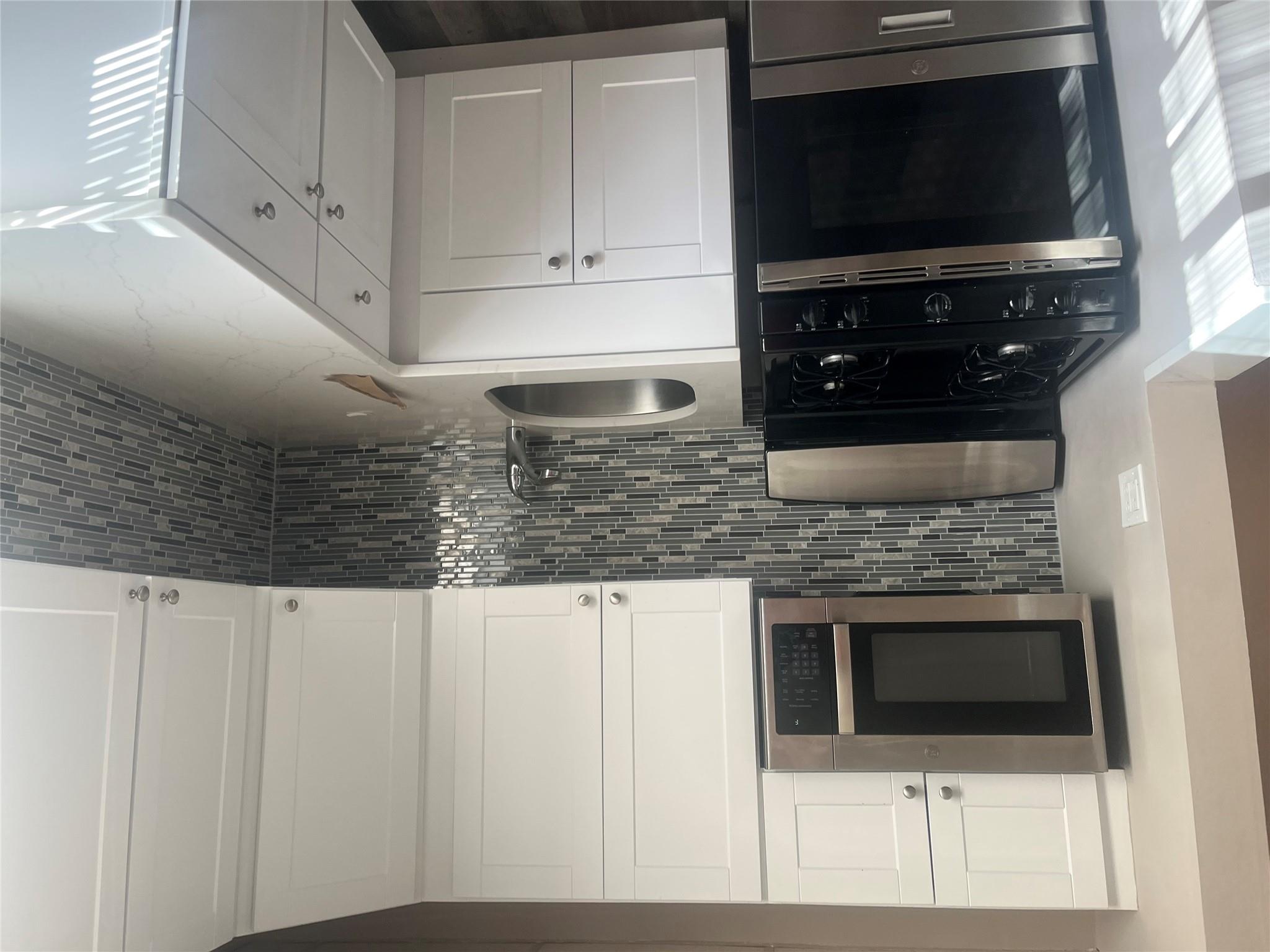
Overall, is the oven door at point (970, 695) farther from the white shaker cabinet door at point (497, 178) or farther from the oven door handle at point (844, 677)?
the white shaker cabinet door at point (497, 178)

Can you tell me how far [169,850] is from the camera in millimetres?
1422

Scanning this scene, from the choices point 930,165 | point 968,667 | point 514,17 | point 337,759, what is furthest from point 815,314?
point 337,759

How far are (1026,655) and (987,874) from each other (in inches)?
16.7

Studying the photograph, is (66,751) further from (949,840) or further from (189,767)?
(949,840)

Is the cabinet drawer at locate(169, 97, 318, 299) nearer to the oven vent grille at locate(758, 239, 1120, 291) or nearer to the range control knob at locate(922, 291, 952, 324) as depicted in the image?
the oven vent grille at locate(758, 239, 1120, 291)

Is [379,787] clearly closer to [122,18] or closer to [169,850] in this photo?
[169,850]

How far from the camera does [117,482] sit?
69.9 inches

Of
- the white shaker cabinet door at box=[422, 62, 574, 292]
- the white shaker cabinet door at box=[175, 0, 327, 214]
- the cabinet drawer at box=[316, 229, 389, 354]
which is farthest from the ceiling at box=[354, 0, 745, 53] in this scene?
the cabinet drawer at box=[316, 229, 389, 354]

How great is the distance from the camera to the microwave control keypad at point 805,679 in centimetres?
171

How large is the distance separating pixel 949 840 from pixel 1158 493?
76 cm

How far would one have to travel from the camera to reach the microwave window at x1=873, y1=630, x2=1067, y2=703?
1.67 m

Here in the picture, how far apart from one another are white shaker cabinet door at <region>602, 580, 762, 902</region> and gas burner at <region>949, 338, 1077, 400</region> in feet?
2.21

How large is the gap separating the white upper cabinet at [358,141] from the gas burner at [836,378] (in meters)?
0.91

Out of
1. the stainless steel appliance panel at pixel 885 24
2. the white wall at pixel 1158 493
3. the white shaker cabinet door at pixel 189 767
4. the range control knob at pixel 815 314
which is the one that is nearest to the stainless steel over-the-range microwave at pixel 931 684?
the white wall at pixel 1158 493
